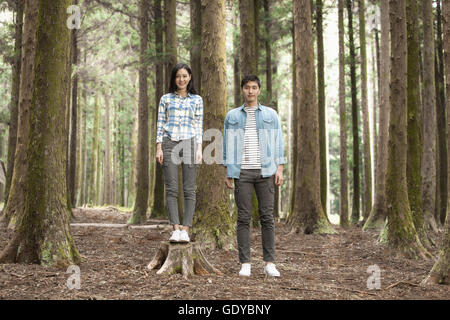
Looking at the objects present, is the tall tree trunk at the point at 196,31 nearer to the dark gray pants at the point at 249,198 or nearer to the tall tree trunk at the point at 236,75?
the tall tree trunk at the point at 236,75

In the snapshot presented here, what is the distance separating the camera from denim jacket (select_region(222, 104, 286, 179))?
5250mm

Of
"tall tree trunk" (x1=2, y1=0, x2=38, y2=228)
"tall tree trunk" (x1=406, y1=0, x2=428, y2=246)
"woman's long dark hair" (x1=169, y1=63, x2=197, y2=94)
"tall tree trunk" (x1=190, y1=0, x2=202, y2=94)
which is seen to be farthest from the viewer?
"tall tree trunk" (x1=190, y1=0, x2=202, y2=94)

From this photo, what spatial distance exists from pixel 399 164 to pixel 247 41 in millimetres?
6129

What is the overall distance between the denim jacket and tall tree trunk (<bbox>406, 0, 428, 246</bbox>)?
4.42 metres

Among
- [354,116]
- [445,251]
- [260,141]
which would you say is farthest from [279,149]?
[354,116]

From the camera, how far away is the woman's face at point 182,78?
5.62 m

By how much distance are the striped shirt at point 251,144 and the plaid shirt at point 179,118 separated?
2.14 ft

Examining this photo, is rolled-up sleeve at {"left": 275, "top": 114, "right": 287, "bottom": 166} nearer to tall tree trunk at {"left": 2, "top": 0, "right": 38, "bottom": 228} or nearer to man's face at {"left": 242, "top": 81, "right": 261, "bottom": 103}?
man's face at {"left": 242, "top": 81, "right": 261, "bottom": 103}

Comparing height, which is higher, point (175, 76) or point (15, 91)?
point (15, 91)

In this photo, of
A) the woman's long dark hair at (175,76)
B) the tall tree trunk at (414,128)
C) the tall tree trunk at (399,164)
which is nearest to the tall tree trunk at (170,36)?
the tall tree trunk at (414,128)

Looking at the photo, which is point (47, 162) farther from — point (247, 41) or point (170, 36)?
point (170, 36)

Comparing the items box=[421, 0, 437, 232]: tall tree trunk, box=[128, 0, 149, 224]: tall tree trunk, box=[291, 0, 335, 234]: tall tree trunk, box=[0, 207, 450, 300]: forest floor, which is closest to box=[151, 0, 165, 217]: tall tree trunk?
box=[128, 0, 149, 224]: tall tree trunk

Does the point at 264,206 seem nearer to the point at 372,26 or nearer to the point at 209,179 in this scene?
the point at 209,179

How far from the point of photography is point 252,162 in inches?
207
